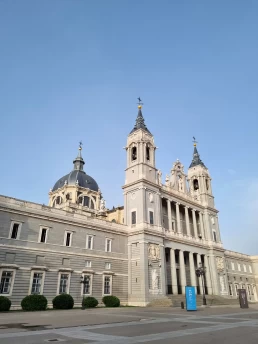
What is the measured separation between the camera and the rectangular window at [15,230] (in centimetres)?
3033

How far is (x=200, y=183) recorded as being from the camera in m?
62.5

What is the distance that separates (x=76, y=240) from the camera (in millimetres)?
36188

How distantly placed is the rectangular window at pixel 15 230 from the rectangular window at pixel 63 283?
7.44 meters

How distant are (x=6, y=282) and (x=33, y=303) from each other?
3827 mm

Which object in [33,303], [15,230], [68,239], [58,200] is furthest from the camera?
[58,200]

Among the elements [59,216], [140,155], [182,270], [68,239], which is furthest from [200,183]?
[59,216]

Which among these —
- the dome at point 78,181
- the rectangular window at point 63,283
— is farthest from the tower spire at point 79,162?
the rectangular window at point 63,283

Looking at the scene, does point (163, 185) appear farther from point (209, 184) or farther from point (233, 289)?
point (233, 289)

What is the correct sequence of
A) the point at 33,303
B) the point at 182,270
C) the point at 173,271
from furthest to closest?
the point at 182,270 < the point at 173,271 < the point at 33,303

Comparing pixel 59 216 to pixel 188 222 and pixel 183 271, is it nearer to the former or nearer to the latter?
pixel 183 271

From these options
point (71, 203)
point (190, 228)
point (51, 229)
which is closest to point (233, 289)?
point (190, 228)

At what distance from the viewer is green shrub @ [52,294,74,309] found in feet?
96.2

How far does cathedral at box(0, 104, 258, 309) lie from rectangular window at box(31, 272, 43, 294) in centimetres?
10

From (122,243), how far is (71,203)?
95.5 feet
